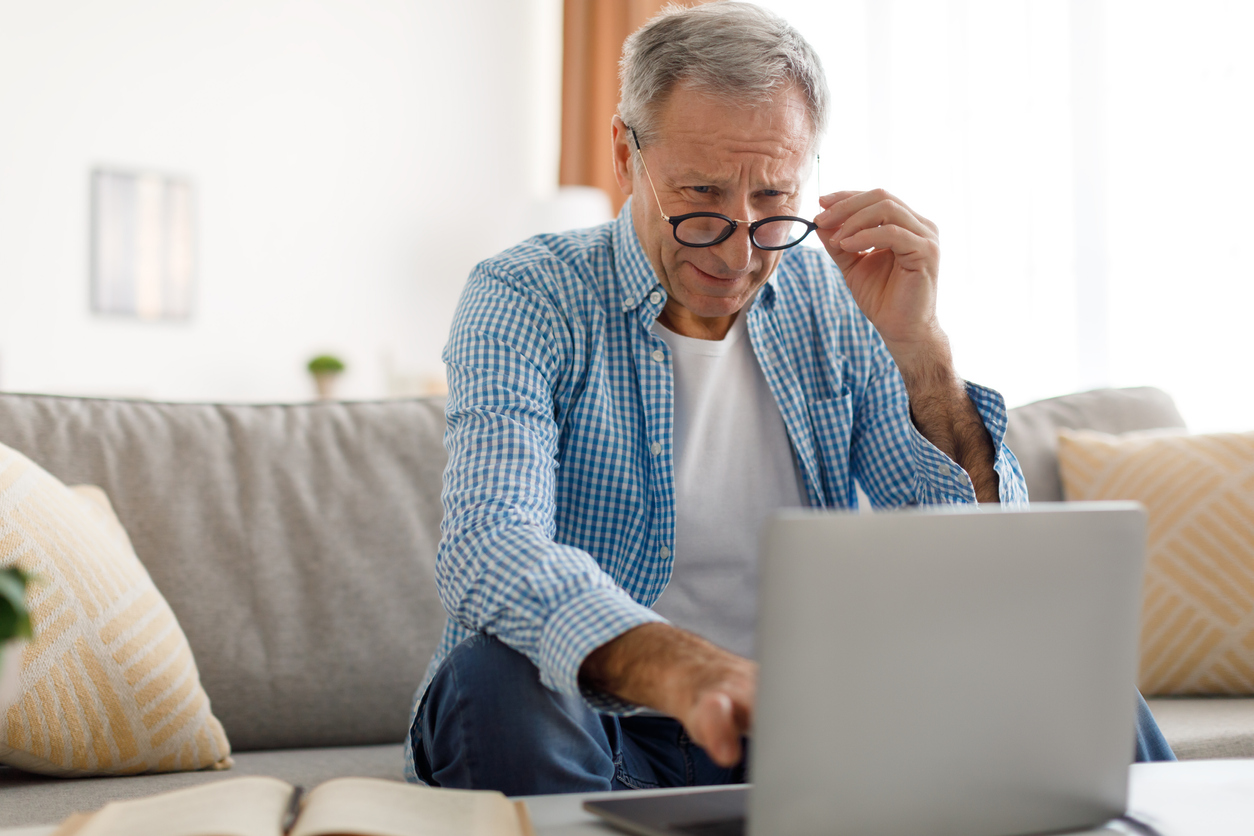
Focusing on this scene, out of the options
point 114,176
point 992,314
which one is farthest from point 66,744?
point 114,176

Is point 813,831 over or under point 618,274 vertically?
under

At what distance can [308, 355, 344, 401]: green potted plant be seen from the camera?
336 cm

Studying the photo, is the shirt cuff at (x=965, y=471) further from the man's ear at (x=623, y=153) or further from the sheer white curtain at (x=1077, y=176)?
the sheer white curtain at (x=1077, y=176)

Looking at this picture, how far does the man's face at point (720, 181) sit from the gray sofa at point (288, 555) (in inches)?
20.9

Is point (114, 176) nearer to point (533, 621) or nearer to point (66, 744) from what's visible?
point (66, 744)

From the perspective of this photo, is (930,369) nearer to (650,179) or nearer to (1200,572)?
(650,179)

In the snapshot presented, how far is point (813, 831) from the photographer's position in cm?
53

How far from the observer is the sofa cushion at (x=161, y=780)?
38.6 inches

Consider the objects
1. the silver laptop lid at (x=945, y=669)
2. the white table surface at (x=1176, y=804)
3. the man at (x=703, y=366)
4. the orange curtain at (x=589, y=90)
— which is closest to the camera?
the silver laptop lid at (x=945, y=669)

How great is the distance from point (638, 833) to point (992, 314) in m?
2.45

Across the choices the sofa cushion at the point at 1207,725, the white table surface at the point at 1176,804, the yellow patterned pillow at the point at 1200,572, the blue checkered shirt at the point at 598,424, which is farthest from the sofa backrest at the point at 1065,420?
the white table surface at the point at 1176,804

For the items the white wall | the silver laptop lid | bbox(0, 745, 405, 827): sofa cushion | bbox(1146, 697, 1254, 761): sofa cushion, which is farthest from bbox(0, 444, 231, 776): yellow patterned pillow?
the white wall

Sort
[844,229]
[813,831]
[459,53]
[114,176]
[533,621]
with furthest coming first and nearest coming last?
[459,53] → [114,176] → [844,229] → [533,621] → [813,831]

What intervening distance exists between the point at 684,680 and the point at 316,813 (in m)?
0.23
